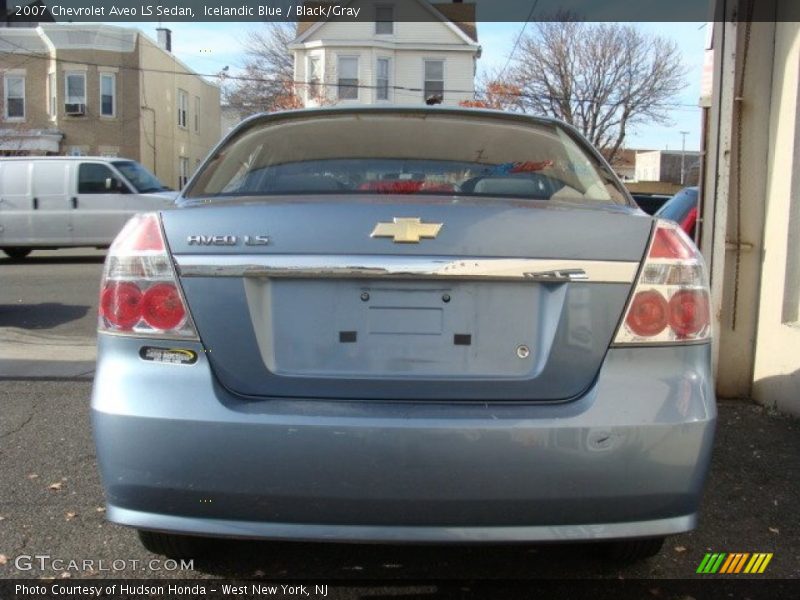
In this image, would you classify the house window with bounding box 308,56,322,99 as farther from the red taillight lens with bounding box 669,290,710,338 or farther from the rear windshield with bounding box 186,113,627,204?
the red taillight lens with bounding box 669,290,710,338

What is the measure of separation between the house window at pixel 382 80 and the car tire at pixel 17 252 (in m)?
20.9

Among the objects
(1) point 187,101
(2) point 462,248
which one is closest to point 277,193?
(2) point 462,248

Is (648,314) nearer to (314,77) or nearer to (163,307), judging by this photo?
(163,307)

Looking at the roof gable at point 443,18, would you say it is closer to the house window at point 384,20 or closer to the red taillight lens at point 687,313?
the house window at point 384,20

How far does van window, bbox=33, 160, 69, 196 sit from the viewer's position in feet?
50.8

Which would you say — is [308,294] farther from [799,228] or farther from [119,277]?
[799,228]

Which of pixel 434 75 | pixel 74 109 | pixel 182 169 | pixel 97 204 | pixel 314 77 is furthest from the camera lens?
pixel 182 169

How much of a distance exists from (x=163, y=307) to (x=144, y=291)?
0.27 ft

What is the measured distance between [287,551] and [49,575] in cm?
86

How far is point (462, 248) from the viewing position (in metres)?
2.37

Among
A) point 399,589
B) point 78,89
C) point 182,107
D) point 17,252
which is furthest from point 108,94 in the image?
point 399,589

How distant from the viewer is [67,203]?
1544 centimetres

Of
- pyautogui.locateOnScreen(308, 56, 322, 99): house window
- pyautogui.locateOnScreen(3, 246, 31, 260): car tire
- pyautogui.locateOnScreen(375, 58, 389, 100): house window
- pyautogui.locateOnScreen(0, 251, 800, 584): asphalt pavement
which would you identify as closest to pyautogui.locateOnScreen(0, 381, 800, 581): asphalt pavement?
pyautogui.locateOnScreen(0, 251, 800, 584): asphalt pavement

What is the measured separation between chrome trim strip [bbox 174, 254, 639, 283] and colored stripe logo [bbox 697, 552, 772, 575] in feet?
4.64
